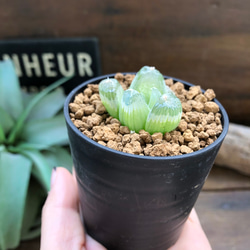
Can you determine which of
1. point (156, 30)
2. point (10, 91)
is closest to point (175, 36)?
point (156, 30)

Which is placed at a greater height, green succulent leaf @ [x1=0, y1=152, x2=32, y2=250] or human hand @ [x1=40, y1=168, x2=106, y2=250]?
human hand @ [x1=40, y1=168, x2=106, y2=250]

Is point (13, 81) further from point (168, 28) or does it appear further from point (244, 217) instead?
point (244, 217)

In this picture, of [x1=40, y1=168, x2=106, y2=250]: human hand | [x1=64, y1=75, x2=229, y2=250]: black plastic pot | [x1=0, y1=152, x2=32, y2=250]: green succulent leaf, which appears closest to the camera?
[x1=64, y1=75, x2=229, y2=250]: black plastic pot

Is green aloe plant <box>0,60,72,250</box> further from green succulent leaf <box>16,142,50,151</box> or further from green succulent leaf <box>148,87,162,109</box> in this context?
green succulent leaf <box>148,87,162,109</box>

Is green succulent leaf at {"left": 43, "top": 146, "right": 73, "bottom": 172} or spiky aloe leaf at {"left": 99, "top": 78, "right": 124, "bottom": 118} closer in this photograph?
spiky aloe leaf at {"left": 99, "top": 78, "right": 124, "bottom": 118}

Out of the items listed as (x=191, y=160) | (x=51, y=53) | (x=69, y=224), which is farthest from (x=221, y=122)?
(x=51, y=53)

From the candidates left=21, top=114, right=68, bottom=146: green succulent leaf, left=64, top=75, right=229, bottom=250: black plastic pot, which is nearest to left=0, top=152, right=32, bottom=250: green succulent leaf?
left=21, top=114, right=68, bottom=146: green succulent leaf

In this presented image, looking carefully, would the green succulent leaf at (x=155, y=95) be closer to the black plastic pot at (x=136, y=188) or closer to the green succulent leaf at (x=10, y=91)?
the black plastic pot at (x=136, y=188)

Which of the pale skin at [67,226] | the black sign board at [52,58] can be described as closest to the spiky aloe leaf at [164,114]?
the pale skin at [67,226]

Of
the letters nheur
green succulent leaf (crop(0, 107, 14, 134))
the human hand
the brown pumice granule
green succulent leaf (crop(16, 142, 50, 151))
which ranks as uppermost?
the brown pumice granule
